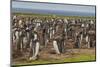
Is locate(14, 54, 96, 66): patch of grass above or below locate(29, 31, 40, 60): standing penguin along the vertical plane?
below

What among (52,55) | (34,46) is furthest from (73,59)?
(34,46)

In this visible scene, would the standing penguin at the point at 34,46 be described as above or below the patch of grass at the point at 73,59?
above

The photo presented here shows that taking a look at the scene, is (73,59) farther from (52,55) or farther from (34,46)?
(34,46)

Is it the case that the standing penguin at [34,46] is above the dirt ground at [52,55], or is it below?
above

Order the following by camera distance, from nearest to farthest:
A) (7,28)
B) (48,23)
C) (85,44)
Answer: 1. (7,28)
2. (48,23)
3. (85,44)

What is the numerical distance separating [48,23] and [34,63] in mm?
466

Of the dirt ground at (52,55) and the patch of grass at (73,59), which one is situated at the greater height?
the dirt ground at (52,55)

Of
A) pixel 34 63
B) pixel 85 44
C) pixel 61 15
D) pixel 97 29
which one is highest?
pixel 61 15

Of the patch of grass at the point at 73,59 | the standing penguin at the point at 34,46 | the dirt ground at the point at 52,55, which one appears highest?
the standing penguin at the point at 34,46

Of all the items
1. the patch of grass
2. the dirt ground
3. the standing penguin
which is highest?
the standing penguin

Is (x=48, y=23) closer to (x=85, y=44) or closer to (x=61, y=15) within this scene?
(x=61, y=15)

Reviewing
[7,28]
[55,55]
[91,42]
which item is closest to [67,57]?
[55,55]

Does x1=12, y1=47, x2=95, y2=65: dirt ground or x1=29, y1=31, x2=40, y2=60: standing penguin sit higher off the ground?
x1=29, y1=31, x2=40, y2=60: standing penguin

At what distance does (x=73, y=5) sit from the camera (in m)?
2.57
